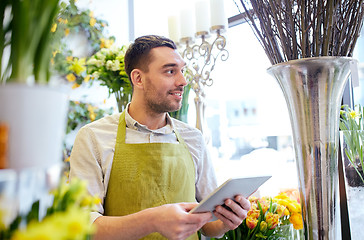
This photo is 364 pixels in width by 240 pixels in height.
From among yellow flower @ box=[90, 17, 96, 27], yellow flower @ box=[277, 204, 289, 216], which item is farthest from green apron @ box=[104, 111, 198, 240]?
yellow flower @ box=[90, 17, 96, 27]

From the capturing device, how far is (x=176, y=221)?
3.52 ft

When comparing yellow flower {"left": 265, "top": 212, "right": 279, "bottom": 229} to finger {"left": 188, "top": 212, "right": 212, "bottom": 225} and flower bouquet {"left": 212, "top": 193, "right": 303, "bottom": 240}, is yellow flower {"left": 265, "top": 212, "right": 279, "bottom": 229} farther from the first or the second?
finger {"left": 188, "top": 212, "right": 212, "bottom": 225}

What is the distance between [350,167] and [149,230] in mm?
795

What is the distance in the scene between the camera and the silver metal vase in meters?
0.93

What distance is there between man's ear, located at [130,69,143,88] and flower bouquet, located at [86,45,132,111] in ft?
1.25

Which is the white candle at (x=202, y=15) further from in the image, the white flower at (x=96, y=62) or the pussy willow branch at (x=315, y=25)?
the pussy willow branch at (x=315, y=25)

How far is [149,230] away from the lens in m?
1.15

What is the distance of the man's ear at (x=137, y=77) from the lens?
1.66 meters

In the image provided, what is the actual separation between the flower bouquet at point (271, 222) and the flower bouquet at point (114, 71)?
1.06 m

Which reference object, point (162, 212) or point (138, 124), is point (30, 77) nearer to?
point (162, 212)

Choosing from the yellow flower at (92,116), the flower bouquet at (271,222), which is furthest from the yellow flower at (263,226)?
the yellow flower at (92,116)

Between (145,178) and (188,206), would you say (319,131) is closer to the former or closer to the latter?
(188,206)

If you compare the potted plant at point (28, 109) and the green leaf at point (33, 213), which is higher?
the potted plant at point (28, 109)

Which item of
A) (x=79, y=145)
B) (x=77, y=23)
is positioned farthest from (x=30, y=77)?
(x=77, y=23)
